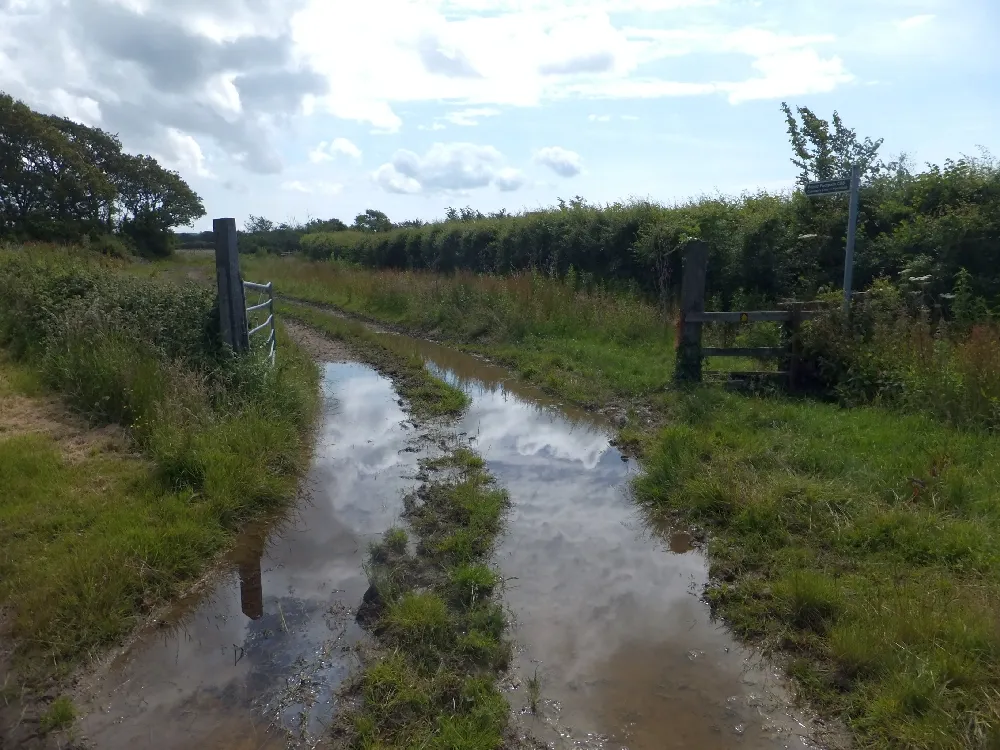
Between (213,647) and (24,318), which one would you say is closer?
(213,647)

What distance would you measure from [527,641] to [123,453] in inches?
177

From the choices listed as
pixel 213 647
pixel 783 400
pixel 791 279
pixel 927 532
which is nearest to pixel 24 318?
pixel 213 647

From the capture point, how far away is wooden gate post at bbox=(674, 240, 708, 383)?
30.9 feet

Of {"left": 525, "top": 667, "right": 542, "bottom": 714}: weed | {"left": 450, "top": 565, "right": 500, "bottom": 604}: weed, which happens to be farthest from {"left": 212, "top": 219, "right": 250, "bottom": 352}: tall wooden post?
{"left": 525, "top": 667, "right": 542, "bottom": 714}: weed

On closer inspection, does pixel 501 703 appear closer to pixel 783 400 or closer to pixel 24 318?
pixel 783 400

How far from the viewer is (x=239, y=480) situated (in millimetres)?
6172

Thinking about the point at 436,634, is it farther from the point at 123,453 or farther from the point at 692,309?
the point at 692,309

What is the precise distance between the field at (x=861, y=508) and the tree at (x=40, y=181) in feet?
82.7

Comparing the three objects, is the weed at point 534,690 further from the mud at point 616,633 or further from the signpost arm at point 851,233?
the signpost arm at point 851,233

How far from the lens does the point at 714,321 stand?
9375mm

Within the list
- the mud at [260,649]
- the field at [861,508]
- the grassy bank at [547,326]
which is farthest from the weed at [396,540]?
the grassy bank at [547,326]

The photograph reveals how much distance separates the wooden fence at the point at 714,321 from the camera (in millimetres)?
9039

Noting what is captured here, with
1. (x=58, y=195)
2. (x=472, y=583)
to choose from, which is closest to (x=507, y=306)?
(x=472, y=583)

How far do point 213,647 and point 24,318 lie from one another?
25.7ft
